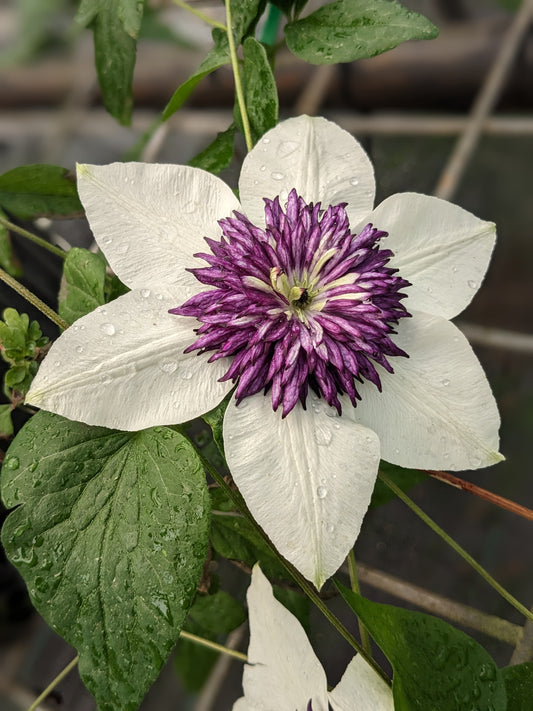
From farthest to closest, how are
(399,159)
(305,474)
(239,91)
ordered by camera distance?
(399,159)
(239,91)
(305,474)

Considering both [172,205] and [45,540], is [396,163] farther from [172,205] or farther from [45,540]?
[45,540]

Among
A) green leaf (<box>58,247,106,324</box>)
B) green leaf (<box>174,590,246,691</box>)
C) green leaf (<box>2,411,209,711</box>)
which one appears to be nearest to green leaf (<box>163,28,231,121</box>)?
green leaf (<box>58,247,106,324</box>)

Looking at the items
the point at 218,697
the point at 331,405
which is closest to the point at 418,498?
the point at 218,697

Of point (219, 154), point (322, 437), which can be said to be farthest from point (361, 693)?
point (219, 154)

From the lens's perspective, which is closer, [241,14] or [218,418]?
[218,418]

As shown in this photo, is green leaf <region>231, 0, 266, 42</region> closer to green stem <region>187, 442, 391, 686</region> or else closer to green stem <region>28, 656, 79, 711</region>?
green stem <region>187, 442, 391, 686</region>

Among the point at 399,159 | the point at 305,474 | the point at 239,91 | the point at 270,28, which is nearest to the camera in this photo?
the point at 305,474

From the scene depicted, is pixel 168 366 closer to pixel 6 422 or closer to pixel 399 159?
pixel 6 422
